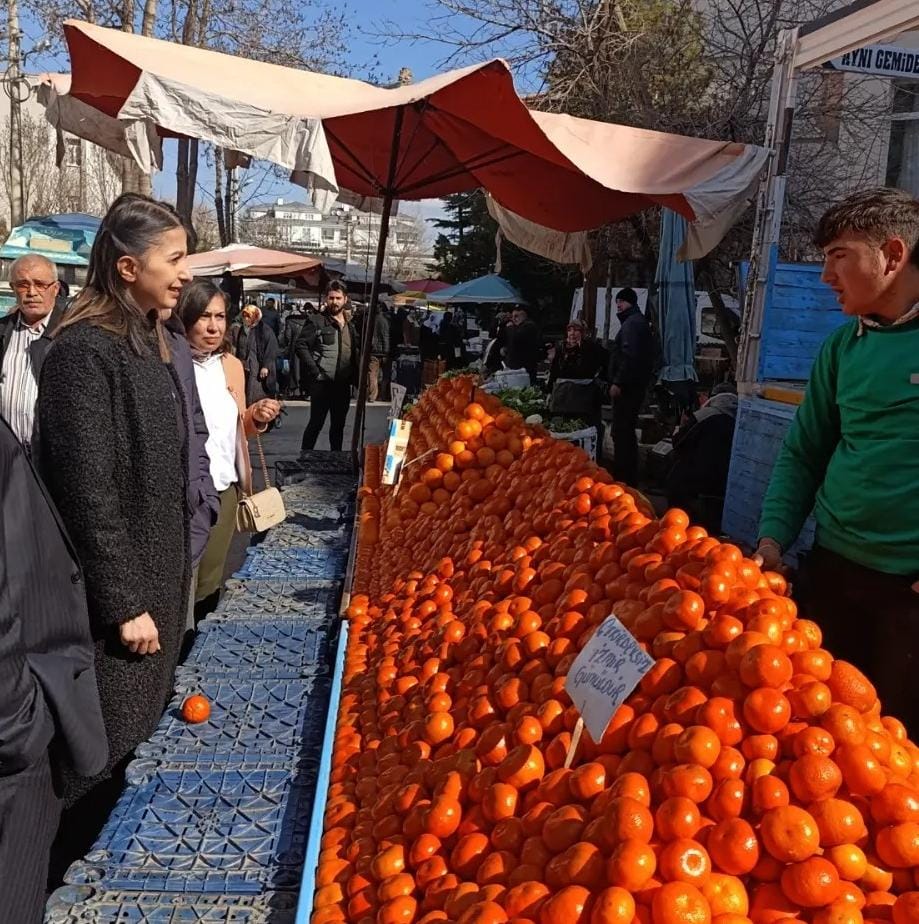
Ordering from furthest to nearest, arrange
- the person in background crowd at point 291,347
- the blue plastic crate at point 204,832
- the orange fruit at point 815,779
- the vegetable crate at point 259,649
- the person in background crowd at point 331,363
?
the person in background crowd at point 291,347
the person in background crowd at point 331,363
the vegetable crate at point 259,649
the blue plastic crate at point 204,832
the orange fruit at point 815,779

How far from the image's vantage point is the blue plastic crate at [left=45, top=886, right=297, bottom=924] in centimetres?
174

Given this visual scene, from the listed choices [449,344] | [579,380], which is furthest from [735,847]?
[449,344]

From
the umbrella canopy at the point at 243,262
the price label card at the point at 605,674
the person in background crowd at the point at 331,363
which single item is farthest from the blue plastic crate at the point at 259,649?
the umbrella canopy at the point at 243,262

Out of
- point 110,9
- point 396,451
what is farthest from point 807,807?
point 110,9

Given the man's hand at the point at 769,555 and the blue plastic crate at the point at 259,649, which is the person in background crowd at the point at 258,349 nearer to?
the blue plastic crate at the point at 259,649

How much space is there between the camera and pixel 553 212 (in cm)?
623

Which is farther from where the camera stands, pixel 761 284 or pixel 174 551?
pixel 761 284

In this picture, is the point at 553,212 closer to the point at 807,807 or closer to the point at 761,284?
the point at 761,284

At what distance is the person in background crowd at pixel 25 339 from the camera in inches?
160

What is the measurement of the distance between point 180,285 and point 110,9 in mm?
13305

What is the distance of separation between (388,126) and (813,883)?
5966 mm

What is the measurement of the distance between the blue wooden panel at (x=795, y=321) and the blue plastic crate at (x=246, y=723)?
147 inches

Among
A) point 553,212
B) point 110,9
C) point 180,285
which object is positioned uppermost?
point 110,9

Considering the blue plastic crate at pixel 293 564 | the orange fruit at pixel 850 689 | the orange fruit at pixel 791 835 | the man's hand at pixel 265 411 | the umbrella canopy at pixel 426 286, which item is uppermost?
the umbrella canopy at pixel 426 286
